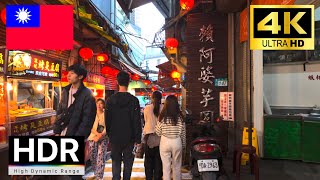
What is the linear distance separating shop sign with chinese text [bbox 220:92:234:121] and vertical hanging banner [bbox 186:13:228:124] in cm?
53

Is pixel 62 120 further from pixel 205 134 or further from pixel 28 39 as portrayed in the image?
pixel 205 134

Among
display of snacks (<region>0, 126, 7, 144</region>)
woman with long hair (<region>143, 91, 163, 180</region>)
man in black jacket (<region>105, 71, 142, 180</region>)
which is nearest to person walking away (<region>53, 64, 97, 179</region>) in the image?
man in black jacket (<region>105, 71, 142, 180</region>)

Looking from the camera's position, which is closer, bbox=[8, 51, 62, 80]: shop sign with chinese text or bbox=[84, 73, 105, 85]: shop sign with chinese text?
bbox=[8, 51, 62, 80]: shop sign with chinese text

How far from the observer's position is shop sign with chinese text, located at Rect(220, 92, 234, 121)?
9.04 m

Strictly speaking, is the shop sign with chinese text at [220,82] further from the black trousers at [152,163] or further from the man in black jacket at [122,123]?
the man in black jacket at [122,123]

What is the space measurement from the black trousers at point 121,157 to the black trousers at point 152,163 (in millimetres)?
1122

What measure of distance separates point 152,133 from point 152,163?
749mm

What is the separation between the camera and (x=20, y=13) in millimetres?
4648

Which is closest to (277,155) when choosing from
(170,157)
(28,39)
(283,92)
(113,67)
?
(283,92)

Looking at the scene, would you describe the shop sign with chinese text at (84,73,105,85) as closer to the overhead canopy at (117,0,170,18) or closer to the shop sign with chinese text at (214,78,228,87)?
the overhead canopy at (117,0,170,18)

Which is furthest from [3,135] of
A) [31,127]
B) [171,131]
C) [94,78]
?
[94,78]

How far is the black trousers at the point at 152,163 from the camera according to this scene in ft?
21.3

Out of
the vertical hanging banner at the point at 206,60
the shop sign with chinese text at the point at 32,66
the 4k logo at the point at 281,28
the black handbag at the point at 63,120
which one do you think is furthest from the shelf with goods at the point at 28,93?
the 4k logo at the point at 281,28

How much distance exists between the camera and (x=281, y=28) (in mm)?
5371
